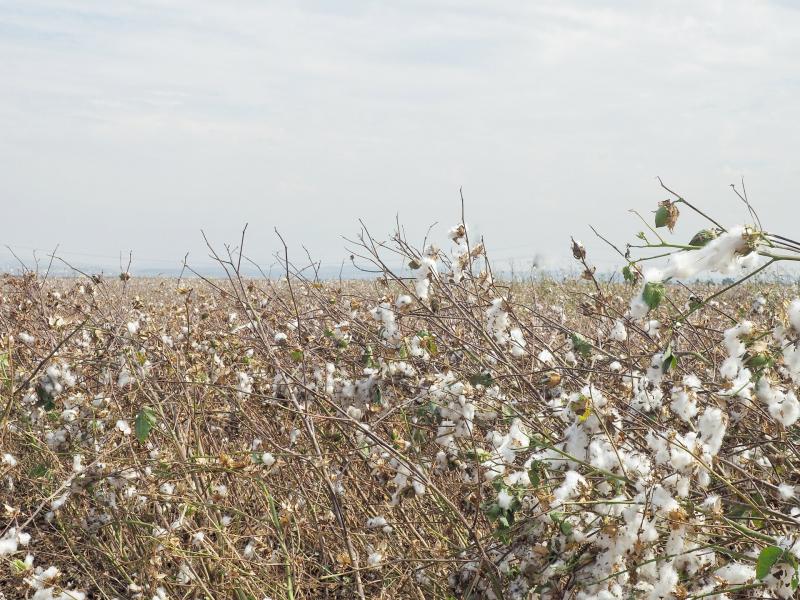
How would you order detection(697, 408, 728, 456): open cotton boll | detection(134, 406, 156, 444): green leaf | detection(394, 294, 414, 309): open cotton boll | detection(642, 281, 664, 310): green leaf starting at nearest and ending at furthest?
1. detection(642, 281, 664, 310): green leaf
2. detection(697, 408, 728, 456): open cotton boll
3. detection(134, 406, 156, 444): green leaf
4. detection(394, 294, 414, 309): open cotton boll

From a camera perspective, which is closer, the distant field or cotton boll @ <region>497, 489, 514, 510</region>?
the distant field

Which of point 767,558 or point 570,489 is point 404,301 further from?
point 767,558

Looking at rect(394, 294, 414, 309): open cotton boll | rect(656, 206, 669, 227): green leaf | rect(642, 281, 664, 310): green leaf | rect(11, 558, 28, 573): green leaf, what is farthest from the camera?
rect(394, 294, 414, 309): open cotton boll

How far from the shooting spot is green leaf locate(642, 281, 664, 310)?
1.48 m

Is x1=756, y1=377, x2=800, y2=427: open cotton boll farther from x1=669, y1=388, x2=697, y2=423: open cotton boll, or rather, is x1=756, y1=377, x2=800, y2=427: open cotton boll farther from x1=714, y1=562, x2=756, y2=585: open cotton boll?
x1=714, y1=562, x2=756, y2=585: open cotton boll

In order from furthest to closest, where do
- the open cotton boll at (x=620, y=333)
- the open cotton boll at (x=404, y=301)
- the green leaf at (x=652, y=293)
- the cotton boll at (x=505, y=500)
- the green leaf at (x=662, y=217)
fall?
1. the open cotton boll at (x=620, y=333)
2. the open cotton boll at (x=404, y=301)
3. the cotton boll at (x=505, y=500)
4. the green leaf at (x=662, y=217)
5. the green leaf at (x=652, y=293)

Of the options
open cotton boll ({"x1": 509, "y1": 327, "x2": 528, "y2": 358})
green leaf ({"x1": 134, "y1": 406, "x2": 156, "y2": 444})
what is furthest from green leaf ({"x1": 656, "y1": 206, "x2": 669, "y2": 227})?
green leaf ({"x1": 134, "y1": 406, "x2": 156, "y2": 444})

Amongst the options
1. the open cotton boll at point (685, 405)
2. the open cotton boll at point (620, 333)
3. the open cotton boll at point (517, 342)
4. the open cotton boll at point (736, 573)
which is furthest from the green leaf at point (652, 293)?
the open cotton boll at point (620, 333)

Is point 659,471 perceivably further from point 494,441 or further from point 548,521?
point 494,441

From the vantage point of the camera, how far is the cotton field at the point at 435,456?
1.78 meters

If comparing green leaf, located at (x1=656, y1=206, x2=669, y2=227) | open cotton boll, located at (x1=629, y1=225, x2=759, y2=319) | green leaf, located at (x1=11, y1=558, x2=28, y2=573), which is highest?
green leaf, located at (x1=656, y1=206, x2=669, y2=227)

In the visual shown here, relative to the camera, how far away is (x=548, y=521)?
2008mm

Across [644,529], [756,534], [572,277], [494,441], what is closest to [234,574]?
[494,441]

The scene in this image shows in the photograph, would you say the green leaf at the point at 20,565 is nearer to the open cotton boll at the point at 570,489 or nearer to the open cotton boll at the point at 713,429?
the open cotton boll at the point at 570,489
